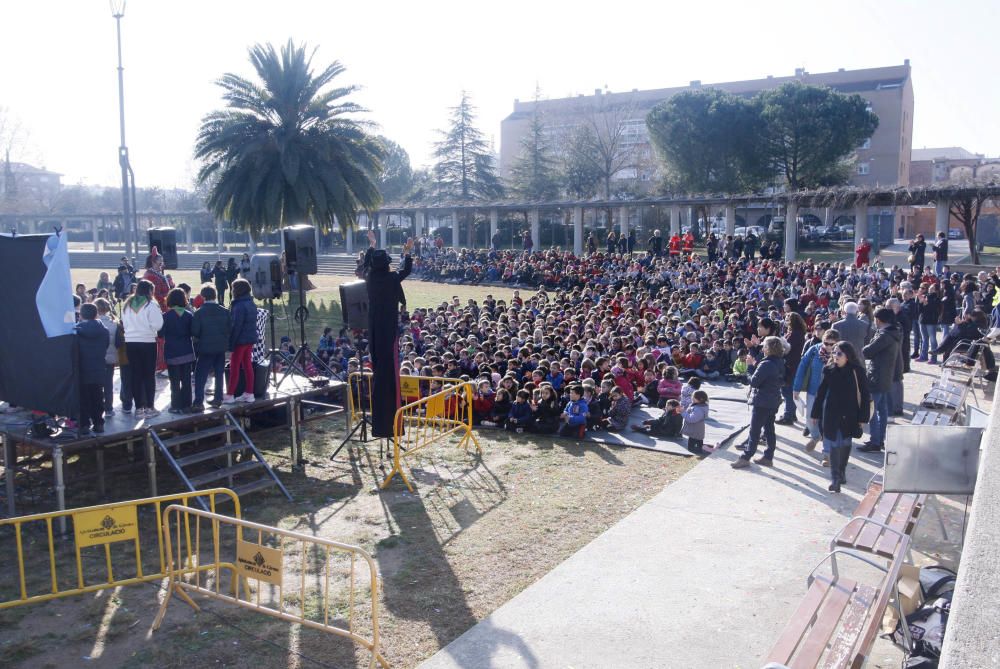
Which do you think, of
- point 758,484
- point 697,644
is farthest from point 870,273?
point 697,644

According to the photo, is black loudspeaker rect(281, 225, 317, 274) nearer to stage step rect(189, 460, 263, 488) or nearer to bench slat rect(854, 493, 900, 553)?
stage step rect(189, 460, 263, 488)

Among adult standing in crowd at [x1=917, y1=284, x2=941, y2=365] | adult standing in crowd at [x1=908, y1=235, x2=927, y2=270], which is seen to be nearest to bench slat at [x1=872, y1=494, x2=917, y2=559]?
adult standing in crowd at [x1=917, y1=284, x2=941, y2=365]

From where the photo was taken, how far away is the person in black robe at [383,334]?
929 centimetres

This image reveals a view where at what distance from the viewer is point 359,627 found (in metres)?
6.12

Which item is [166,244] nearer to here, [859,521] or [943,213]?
[859,521]

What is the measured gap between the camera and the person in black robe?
9.29 metres

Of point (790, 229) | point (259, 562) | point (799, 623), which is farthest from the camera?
point (790, 229)

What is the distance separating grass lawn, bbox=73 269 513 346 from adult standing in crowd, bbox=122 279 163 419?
11.1 metres

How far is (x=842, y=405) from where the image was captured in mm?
8578

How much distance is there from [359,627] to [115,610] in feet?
6.48

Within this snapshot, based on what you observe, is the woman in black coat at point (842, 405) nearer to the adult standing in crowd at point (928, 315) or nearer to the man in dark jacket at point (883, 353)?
the man in dark jacket at point (883, 353)

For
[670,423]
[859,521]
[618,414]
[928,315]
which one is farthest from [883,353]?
[928,315]

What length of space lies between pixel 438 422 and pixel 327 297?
810 inches

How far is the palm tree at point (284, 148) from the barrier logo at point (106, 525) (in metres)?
23.3
